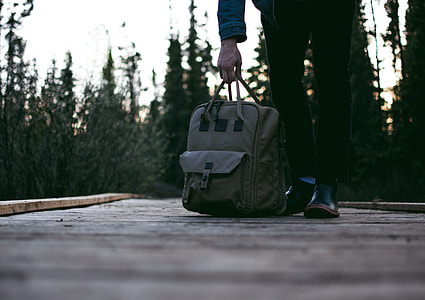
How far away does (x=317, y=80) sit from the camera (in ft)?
8.11

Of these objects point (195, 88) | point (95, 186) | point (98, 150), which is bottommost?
point (95, 186)

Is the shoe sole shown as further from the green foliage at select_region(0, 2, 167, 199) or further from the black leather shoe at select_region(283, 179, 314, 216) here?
the green foliage at select_region(0, 2, 167, 199)

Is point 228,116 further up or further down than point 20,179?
further up

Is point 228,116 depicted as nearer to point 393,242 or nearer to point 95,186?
point 393,242

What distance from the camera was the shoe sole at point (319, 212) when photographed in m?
2.14

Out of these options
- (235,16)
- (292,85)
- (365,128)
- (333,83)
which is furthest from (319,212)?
(365,128)

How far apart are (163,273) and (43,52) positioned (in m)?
5.13

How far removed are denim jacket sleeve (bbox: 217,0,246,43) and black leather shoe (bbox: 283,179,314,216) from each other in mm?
884

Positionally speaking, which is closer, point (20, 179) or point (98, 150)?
point (20, 179)

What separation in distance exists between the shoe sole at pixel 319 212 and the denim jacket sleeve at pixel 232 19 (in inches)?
39.1

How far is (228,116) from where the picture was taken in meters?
2.36

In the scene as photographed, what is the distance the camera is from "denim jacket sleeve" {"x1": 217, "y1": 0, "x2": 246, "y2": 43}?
246 cm

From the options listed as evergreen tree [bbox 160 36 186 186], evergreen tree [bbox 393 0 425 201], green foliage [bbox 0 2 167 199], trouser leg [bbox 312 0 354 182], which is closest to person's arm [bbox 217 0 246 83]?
trouser leg [bbox 312 0 354 182]

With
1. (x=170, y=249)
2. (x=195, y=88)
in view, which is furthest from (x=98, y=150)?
(x=195, y=88)
